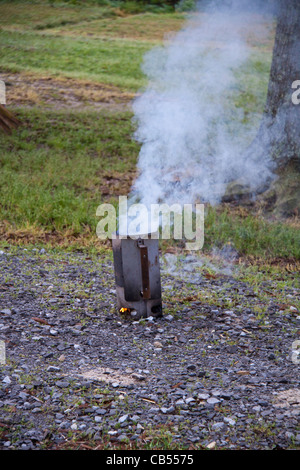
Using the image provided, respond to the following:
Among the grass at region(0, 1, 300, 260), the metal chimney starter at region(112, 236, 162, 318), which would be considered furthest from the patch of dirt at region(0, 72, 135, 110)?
the metal chimney starter at region(112, 236, 162, 318)

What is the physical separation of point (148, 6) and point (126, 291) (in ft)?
25.5

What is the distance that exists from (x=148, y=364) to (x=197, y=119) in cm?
660

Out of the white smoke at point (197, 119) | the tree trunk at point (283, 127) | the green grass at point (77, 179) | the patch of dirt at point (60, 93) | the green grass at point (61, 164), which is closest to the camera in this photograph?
the green grass at point (77, 179)

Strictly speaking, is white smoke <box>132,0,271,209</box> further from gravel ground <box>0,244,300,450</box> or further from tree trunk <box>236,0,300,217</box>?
gravel ground <box>0,244,300,450</box>

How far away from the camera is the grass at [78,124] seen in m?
6.38

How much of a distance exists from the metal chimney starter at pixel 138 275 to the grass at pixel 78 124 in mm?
1991

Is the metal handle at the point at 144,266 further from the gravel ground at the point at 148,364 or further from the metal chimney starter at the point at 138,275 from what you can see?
the gravel ground at the point at 148,364

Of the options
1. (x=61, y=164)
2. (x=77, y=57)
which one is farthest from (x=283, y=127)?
(x=77, y=57)

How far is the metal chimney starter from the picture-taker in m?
4.11

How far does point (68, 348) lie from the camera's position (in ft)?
12.3

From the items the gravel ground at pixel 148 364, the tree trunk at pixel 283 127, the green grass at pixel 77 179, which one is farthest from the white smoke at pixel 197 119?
the gravel ground at pixel 148 364

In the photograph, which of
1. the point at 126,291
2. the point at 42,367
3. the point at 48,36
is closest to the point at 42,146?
the point at 48,36

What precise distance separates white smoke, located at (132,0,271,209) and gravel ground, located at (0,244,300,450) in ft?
5.58

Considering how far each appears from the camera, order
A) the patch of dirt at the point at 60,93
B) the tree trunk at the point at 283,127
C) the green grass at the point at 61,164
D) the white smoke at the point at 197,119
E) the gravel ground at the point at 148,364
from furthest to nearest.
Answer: the patch of dirt at the point at 60,93
the white smoke at the point at 197,119
the tree trunk at the point at 283,127
the green grass at the point at 61,164
the gravel ground at the point at 148,364
